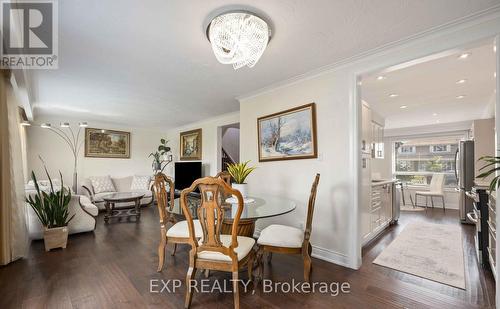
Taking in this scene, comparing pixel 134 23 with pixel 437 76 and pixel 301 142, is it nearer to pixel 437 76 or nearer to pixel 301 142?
pixel 301 142

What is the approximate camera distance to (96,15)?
5.45 feet

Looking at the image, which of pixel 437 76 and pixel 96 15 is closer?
pixel 96 15

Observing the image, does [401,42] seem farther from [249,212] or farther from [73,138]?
[73,138]

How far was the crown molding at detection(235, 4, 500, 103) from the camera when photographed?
1699 mm

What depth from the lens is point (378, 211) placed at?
3.56m

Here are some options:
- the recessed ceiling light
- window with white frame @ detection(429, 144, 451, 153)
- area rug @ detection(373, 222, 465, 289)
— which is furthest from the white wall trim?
window with white frame @ detection(429, 144, 451, 153)

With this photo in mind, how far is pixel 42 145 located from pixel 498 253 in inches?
311

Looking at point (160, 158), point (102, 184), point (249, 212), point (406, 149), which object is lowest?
point (102, 184)

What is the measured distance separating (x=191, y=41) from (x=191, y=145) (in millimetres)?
4589

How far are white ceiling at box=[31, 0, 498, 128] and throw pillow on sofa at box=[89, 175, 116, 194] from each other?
2407 mm

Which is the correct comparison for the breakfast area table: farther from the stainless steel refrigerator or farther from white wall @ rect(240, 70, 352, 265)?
the stainless steel refrigerator

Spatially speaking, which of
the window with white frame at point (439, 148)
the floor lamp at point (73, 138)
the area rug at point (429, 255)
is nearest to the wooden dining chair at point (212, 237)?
the area rug at point (429, 255)

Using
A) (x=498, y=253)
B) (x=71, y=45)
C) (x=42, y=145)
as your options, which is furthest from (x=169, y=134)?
(x=498, y=253)

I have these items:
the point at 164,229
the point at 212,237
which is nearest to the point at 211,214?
the point at 212,237
